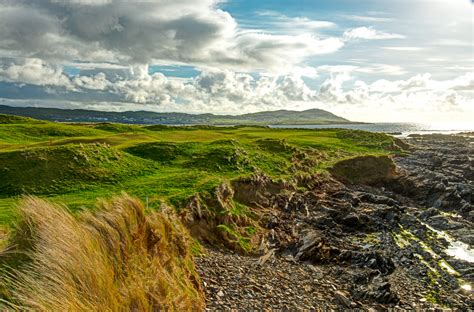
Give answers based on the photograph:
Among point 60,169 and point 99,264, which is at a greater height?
point 99,264

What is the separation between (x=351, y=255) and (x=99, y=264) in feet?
60.1

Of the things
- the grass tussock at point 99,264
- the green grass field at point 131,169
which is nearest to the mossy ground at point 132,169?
A: the green grass field at point 131,169

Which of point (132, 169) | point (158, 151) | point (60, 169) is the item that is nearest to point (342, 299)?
point (132, 169)

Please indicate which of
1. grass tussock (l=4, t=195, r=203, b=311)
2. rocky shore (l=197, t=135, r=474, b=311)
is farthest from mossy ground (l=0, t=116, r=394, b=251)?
rocky shore (l=197, t=135, r=474, b=311)

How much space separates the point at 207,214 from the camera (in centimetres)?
2325

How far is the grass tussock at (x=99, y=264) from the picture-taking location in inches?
279

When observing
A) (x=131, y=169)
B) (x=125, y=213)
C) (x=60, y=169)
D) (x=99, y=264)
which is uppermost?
(x=125, y=213)

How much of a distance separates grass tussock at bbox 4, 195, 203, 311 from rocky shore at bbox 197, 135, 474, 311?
316cm

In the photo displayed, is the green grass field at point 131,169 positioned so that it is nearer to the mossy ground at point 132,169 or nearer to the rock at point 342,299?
the mossy ground at point 132,169

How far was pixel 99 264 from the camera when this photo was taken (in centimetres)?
851

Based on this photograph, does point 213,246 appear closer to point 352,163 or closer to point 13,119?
point 352,163

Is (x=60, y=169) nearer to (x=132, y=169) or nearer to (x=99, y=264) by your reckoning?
(x=132, y=169)

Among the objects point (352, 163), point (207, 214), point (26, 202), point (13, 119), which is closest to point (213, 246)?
point (207, 214)

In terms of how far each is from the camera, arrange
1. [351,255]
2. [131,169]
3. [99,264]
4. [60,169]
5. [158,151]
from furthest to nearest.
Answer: [158,151] → [131,169] → [60,169] → [351,255] → [99,264]
